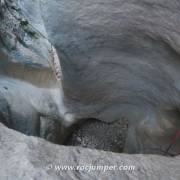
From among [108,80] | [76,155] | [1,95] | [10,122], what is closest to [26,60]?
[1,95]

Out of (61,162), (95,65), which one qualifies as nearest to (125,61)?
(95,65)

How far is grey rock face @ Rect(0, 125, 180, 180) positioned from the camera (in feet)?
3.87

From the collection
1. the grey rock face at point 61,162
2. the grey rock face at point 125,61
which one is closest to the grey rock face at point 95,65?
the grey rock face at point 125,61

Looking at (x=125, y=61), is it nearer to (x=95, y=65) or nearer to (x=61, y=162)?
(x=95, y=65)

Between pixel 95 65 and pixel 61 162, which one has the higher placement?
pixel 61 162

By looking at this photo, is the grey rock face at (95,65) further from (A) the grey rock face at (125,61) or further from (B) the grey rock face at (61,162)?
(B) the grey rock face at (61,162)

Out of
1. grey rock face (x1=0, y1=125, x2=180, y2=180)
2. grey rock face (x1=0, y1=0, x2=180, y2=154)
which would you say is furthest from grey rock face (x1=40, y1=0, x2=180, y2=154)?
grey rock face (x1=0, y1=125, x2=180, y2=180)

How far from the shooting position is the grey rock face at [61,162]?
118 cm

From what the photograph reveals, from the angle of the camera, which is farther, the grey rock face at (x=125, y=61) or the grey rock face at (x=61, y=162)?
the grey rock face at (x=125, y=61)

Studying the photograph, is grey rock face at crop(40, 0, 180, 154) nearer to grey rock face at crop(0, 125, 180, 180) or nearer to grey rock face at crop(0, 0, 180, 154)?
grey rock face at crop(0, 0, 180, 154)

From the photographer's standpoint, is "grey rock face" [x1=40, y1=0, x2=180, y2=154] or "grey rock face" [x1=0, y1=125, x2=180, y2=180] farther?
"grey rock face" [x1=40, y1=0, x2=180, y2=154]

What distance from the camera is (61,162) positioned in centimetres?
124

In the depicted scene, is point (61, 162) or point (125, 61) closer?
point (61, 162)

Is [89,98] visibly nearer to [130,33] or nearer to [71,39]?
[71,39]
